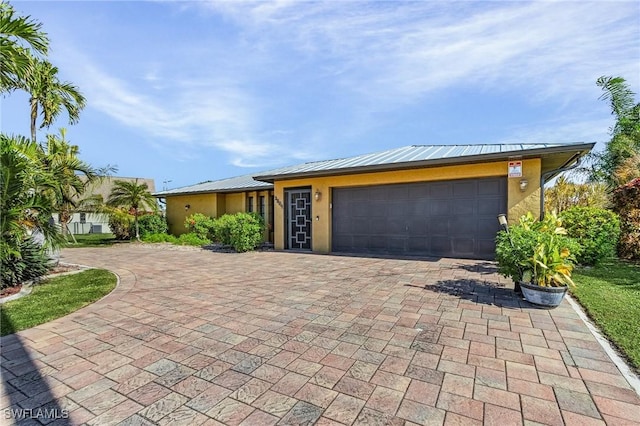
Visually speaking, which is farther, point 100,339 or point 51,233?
point 51,233

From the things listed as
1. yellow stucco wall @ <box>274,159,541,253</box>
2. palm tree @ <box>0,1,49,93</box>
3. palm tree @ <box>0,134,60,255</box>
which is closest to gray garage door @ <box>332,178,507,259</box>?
yellow stucco wall @ <box>274,159,541,253</box>

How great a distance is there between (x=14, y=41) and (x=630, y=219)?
14.8 meters

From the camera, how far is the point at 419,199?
9.66 meters

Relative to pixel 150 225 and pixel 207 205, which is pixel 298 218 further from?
pixel 150 225

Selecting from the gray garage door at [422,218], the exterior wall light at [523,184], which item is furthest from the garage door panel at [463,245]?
the exterior wall light at [523,184]

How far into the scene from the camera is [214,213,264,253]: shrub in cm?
1144

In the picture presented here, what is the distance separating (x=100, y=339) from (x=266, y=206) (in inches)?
450

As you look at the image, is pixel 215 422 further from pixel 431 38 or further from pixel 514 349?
pixel 431 38

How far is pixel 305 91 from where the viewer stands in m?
11.9

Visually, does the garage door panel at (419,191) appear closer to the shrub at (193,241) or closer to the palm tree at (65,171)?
the palm tree at (65,171)

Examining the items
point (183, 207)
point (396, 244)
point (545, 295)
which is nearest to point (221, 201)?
point (183, 207)

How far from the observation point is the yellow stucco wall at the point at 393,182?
802 cm

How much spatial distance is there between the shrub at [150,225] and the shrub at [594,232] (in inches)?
736

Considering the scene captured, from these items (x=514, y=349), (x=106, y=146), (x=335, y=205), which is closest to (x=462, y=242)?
(x=335, y=205)
